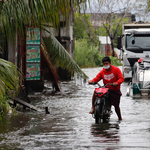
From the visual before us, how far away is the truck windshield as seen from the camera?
20016 millimetres

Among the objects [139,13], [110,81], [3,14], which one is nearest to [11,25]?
[3,14]

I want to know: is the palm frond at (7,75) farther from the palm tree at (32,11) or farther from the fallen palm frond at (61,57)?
the fallen palm frond at (61,57)

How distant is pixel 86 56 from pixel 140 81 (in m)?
29.0

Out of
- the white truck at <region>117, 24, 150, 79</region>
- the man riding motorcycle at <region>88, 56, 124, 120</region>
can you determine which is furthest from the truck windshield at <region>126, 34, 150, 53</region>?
the man riding motorcycle at <region>88, 56, 124, 120</region>

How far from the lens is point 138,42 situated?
2016 cm

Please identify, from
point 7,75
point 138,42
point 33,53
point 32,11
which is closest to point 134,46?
point 138,42

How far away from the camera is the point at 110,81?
27.5 ft

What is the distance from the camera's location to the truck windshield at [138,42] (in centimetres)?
2002

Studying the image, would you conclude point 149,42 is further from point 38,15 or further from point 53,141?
point 53,141

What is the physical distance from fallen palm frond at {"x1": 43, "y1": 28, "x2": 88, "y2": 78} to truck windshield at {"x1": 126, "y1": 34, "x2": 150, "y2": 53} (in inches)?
243

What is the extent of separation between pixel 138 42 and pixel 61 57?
6951 mm

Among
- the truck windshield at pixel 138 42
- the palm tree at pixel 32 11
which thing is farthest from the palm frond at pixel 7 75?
the truck windshield at pixel 138 42

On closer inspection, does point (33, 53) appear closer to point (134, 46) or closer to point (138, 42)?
point (134, 46)

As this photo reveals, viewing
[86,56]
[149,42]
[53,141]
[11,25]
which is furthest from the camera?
[86,56]
